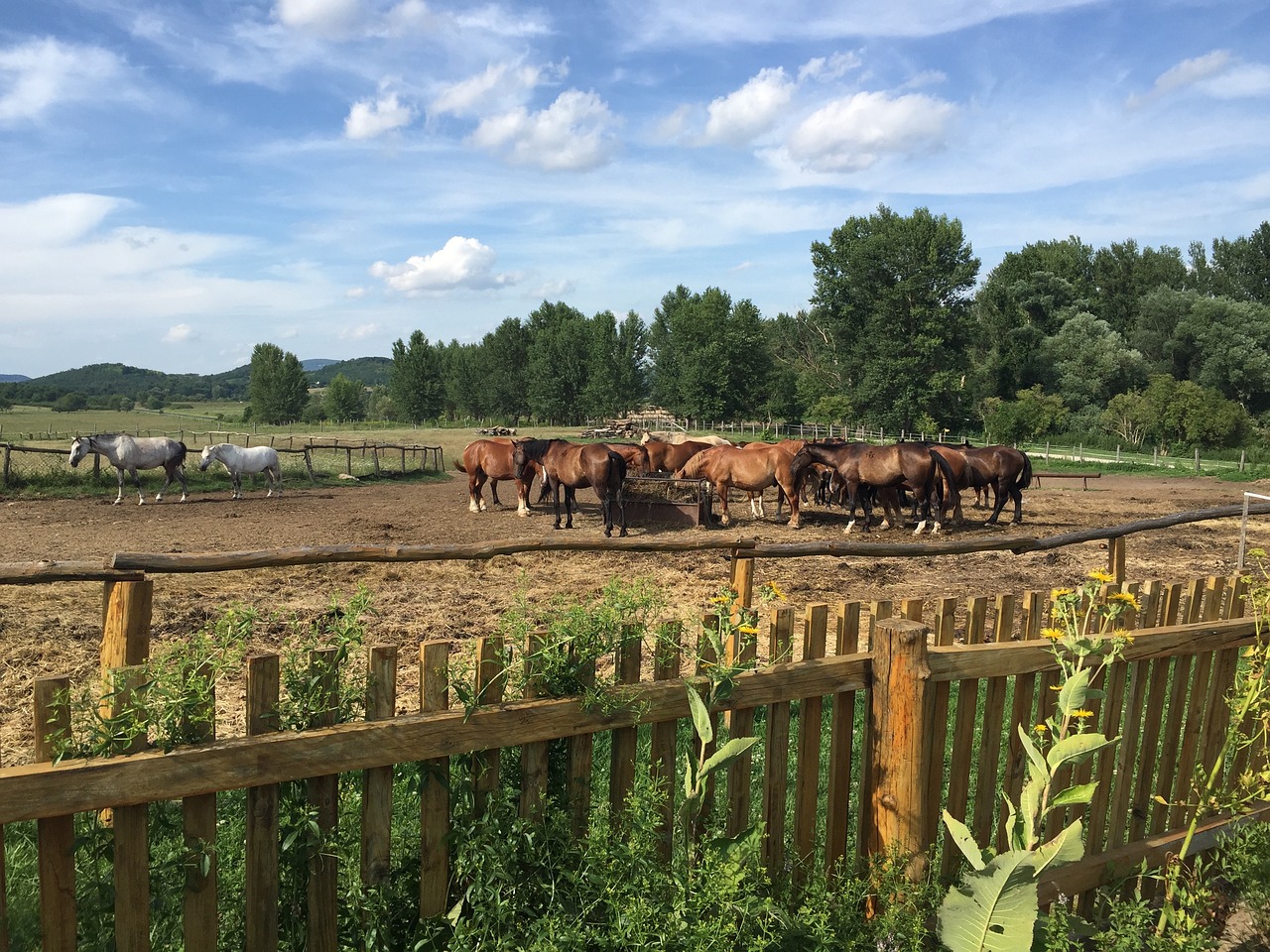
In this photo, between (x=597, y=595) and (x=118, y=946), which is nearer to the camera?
(x=118, y=946)

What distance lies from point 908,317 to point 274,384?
230 feet

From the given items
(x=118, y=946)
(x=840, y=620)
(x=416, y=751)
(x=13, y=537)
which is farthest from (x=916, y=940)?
(x=13, y=537)

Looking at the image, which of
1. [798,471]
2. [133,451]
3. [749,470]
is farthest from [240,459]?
[798,471]

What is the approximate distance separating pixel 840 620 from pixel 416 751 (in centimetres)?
149

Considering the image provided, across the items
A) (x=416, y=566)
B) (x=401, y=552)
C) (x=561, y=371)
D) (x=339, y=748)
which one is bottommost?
(x=416, y=566)

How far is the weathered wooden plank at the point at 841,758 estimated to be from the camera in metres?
2.92

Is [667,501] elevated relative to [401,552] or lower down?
lower down

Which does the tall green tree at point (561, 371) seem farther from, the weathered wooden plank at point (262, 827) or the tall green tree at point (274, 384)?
the weathered wooden plank at point (262, 827)

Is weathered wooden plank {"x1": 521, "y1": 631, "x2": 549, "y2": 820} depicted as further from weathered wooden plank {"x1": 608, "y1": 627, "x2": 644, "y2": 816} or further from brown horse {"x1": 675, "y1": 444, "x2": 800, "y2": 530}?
brown horse {"x1": 675, "y1": 444, "x2": 800, "y2": 530}

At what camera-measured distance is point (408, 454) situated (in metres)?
42.9

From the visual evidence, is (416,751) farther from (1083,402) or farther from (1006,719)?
(1083,402)

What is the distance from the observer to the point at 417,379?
8950 cm

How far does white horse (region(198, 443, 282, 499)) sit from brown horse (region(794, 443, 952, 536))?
13.3 metres

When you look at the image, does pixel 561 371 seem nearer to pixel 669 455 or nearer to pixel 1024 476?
pixel 669 455
